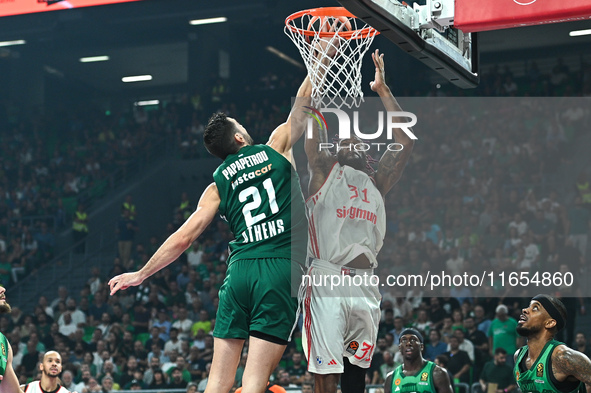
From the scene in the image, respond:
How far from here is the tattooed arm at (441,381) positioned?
294 inches

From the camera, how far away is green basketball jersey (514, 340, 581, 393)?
5590 millimetres

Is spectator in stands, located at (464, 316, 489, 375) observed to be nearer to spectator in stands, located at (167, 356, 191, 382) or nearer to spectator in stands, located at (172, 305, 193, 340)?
spectator in stands, located at (167, 356, 191, 382)

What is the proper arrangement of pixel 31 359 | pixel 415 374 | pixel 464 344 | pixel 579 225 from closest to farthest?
pixel 415 374, pixel 464 344, pixel 579 225, pixel 31 359

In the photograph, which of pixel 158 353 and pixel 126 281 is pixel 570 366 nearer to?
pixel 126 281

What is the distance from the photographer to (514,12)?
4.99 m

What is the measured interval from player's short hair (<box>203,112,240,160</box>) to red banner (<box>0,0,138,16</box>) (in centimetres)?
851

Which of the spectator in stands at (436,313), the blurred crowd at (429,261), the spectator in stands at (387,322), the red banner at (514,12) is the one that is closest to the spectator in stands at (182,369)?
the blurred crowd at (429,261)

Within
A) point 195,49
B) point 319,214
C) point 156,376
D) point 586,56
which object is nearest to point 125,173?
point 195,49

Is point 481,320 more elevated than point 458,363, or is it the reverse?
point 481,320

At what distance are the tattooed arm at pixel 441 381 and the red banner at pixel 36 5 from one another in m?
8.56

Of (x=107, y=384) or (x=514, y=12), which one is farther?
(x=107, y=384)

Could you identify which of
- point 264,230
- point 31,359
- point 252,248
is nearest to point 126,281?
point 252,248

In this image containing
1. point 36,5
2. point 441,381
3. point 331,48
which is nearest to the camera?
point 331,48

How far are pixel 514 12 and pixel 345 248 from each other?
6.55ft
